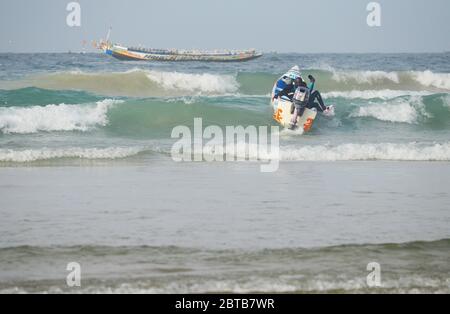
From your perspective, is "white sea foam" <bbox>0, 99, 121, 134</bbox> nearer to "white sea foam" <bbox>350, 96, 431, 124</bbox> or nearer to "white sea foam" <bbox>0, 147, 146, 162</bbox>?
"white sea foam" <bbox>0, 147, 146, 162</bbox>

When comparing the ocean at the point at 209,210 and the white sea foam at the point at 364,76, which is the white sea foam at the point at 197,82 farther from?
the ocean at the point at 209,210

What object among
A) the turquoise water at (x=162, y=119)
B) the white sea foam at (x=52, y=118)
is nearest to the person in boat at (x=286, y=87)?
the turquoise water at (x=162, y=119)

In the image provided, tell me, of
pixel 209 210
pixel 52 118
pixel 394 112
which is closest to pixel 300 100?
pixel 394 112

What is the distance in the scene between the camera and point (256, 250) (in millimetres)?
8938

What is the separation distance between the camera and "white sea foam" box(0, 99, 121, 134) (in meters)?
21.6

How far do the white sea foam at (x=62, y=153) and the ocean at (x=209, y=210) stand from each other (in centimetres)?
5

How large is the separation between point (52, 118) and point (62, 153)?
18.3 feet

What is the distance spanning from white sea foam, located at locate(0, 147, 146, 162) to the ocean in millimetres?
47

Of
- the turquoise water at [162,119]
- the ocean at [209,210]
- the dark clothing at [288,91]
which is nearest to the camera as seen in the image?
the ocean at [209,210]

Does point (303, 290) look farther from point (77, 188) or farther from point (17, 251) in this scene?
point (77, 188)

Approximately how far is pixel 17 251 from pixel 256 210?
137 inches

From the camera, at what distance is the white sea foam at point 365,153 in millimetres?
17703

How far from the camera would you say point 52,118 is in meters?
22.3

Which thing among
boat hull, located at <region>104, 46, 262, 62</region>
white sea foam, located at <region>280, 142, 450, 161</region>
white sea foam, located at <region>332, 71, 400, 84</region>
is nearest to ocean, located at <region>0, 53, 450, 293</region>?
white sea foam, located at <region>280, 142, 450, 161</region>
